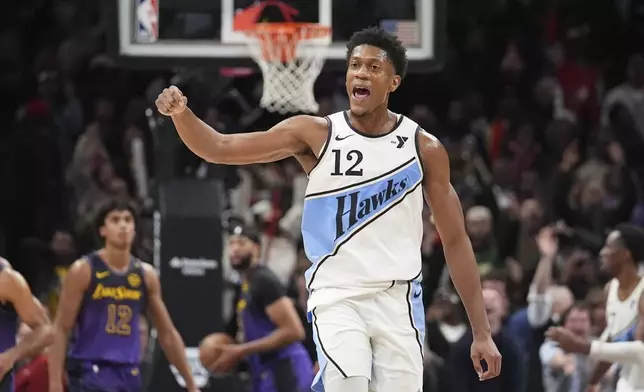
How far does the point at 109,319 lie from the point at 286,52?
2.29 m

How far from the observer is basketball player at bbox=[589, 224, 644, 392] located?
320 inches

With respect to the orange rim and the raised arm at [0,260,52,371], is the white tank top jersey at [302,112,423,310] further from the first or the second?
the orange rim

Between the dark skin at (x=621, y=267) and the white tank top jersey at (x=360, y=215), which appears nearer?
A: the white tank top jersey at (x=360, y=215)

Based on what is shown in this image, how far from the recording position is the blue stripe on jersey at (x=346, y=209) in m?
5.28

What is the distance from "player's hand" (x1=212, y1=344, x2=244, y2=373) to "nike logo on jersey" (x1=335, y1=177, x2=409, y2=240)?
3359 millimetres

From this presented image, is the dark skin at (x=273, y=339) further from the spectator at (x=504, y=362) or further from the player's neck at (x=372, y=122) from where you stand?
the player's neck at (x=372, y=122)

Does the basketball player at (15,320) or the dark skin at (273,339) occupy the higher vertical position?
the basketball player at (15,320)

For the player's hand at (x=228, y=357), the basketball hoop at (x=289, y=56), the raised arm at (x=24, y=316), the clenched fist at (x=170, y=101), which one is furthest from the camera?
the basketball hoop at (x=289, y=56)

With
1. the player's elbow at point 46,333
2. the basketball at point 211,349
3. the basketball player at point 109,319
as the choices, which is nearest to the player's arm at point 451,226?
the player's elbow at point 46,333

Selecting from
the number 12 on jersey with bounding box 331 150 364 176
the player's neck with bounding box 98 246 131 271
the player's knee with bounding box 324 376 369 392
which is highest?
the number 12 on jersey with bounding box 331 150 364 176

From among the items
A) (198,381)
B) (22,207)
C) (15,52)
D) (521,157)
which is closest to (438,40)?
(198,381)

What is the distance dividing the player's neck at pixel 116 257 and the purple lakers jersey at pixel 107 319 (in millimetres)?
43

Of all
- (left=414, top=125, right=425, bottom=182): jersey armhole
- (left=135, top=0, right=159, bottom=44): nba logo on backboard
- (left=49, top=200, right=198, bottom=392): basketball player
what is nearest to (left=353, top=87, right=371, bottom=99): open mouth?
(left=414, top=125, right=425, bottom=182): jersey armhole

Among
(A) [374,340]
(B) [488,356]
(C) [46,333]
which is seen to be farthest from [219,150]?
(C) [46,333]
